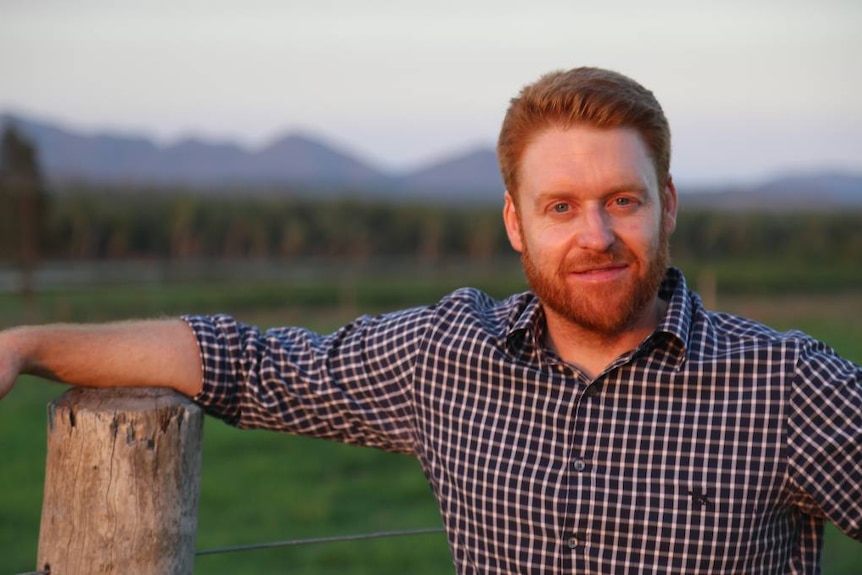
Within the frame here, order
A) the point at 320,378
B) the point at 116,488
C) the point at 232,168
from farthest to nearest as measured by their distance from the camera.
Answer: the point at 232,168 < the point at 320,378 < the point at 116,488

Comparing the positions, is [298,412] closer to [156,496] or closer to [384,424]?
[384,424]

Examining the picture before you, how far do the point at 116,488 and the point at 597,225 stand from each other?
1040 mm

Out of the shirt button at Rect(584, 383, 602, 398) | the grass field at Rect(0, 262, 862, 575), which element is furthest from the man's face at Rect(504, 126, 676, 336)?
the grass field at Rect(0, 262, 862, 575)

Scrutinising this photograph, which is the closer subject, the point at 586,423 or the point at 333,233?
the point at 586,423

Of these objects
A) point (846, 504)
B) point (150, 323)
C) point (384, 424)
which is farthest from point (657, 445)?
point (150, 323)

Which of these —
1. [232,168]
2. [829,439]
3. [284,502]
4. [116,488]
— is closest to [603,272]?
[829,439]

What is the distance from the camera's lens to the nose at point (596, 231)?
211 cm

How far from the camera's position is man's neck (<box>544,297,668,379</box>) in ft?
7.25

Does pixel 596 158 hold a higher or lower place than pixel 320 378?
higher

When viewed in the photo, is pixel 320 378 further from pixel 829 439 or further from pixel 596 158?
pixel 829 439

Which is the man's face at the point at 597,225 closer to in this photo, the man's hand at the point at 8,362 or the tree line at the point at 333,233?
the man's hand at the point at 8,362

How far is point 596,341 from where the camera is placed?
2217 millimetres

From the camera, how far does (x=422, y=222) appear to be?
141 ft

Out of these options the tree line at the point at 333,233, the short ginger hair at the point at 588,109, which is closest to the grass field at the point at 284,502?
the short ginger hair at the point at 588,109
